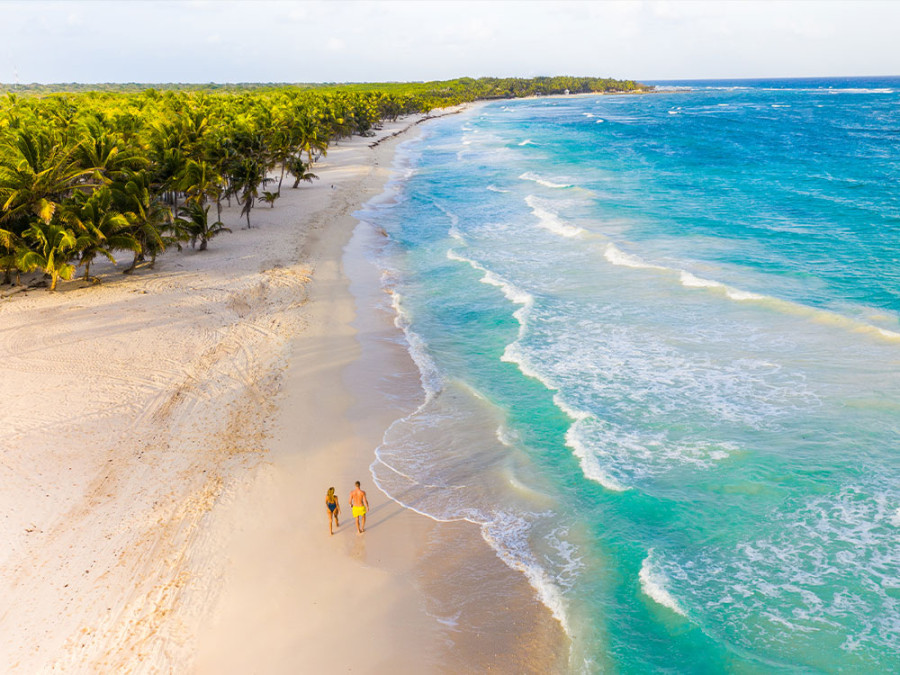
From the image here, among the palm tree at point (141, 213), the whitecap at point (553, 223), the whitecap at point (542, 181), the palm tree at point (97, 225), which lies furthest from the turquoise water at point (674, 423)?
the whitecap at point (542, 181)

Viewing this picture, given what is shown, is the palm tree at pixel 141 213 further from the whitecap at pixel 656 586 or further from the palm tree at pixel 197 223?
the whitecap at pixel 656 586

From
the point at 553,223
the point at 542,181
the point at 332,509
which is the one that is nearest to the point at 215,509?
the point at 332,509

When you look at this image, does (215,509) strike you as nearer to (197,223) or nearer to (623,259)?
(197,223)

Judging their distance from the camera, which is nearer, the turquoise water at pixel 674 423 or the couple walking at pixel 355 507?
the turquoise water at pixel 674 423

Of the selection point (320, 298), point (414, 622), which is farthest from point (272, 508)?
point (320, 298)

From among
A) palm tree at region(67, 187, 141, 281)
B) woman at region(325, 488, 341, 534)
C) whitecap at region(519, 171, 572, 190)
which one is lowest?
whitecap at region(519, 171, 572, 190)

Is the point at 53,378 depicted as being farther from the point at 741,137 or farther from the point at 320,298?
the point at 741,137

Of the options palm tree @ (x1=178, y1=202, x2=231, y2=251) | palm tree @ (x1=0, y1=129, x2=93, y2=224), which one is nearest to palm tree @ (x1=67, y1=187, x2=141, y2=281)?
palm tree @ (x1=0, y1=129, x2=93, y2=224)

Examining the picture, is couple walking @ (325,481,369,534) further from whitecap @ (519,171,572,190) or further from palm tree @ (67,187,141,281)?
whitecap @ (519,171,572,190)
